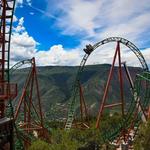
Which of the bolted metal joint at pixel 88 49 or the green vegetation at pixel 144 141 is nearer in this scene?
the green vegetation at pixel 144 141

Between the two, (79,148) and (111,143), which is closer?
(79,148)

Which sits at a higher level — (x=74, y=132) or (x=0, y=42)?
(x=0, y=42)

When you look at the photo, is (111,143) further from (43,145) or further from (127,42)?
(43,145)

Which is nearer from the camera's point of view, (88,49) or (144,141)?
(144,141)

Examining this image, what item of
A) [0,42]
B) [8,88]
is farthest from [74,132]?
[8,88]

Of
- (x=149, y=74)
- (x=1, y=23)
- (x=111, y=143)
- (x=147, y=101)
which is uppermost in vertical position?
(x=1, y=23)

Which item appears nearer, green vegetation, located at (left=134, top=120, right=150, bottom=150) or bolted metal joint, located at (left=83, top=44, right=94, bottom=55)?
green vegetation, located at (left=134, top=120, right=150, bottom=150)

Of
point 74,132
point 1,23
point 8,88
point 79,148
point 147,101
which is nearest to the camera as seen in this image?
point 8,88

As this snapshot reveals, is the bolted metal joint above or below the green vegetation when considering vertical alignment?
above

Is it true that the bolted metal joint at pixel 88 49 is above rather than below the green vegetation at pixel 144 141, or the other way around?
above

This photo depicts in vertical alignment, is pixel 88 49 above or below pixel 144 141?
above

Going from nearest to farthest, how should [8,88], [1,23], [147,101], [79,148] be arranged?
[8,88]
[1,23]
[79,148]
[147,101]
